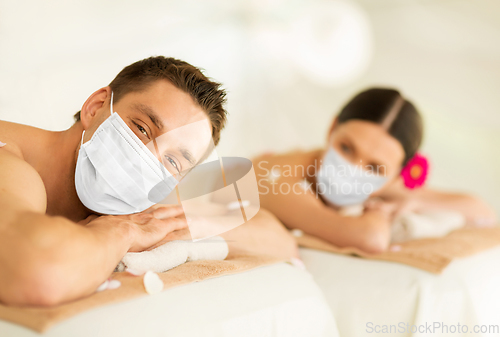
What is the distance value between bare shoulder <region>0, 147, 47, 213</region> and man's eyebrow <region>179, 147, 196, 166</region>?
25 cm

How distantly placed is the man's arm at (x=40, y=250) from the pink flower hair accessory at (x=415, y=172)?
132 cm

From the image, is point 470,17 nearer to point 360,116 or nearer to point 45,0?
point 360,116

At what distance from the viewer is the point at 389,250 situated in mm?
1210

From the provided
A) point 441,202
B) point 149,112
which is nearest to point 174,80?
point 149,112

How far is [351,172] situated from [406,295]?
1.83 feet

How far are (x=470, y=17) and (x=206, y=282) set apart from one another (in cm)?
246

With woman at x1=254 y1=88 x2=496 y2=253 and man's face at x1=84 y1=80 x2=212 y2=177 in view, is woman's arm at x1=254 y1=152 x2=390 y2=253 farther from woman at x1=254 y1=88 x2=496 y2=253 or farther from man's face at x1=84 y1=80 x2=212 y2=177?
man's face at x1=84 y1=80 x2=212 y2=177

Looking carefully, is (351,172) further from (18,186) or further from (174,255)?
(18,186)

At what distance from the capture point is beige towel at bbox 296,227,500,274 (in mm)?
A: 1021

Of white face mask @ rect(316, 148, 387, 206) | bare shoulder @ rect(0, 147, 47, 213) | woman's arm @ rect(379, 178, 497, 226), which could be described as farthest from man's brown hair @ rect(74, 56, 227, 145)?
woman's arm @ rect(379, 178, 497, 226)

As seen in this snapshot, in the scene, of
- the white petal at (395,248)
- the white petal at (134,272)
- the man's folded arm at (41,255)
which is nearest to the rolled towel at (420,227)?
the white petal at (395,248)

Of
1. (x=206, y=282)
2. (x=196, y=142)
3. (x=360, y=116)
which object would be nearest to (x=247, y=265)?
(x=206, y=282)

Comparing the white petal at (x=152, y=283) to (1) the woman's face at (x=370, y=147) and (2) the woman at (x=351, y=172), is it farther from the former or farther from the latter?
(1) the woman's face at (x=370, y=147)

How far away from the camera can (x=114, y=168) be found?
70 cm
